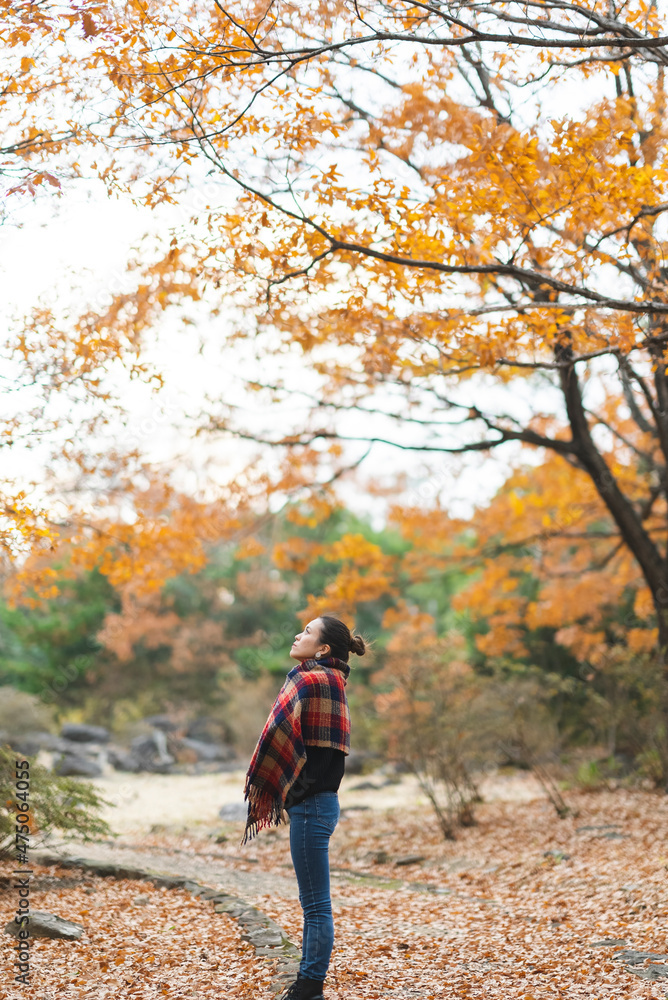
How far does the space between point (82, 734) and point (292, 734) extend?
51.1 feet

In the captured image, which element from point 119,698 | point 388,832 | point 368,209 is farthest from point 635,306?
point 119,698

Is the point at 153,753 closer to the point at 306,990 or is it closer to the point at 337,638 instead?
the point at 306,990

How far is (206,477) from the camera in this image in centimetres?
833

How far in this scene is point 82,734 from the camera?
55.8ft

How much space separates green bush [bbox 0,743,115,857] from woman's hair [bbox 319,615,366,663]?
2701mm

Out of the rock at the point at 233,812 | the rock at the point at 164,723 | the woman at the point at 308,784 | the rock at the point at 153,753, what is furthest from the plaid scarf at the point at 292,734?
the rock at the point at 164,723

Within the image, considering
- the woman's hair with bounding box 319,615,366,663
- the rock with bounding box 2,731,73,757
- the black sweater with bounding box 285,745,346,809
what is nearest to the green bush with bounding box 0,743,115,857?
the black sweater with bounding box 285,745,346,809

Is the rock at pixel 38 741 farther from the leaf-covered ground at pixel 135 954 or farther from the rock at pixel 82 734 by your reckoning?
the leaf-covered ground at pixel 135 954

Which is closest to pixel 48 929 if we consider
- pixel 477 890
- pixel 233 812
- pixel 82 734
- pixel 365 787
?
pixel 477 890

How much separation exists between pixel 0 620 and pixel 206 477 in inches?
685

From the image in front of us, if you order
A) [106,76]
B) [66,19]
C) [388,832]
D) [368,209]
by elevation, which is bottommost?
[388,832]

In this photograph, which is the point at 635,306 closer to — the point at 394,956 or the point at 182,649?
the point at 394,956

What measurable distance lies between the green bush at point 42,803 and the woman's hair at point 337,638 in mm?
2701

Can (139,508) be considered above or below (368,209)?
below
